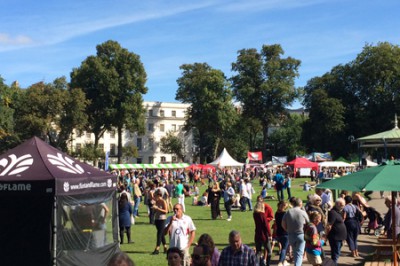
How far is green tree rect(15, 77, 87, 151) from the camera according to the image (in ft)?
190

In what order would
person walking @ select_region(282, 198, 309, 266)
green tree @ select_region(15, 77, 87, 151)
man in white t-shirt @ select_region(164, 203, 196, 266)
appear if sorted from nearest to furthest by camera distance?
1. man in white t-shirt @ select_region(164, 203, 196, 266)
2. person walking @ select_region(282, 198, 309, 266)
3. green tree @ select_region(15, 77, 87, 151)

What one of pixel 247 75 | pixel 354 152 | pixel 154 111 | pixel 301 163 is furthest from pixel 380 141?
pixel 154 111

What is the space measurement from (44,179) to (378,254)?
738cm

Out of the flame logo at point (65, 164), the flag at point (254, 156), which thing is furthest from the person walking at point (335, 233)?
the flag at point (254, 156)

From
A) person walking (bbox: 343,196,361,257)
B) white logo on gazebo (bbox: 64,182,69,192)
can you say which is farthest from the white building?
white logo on gazebo (bbox: 64,182,69,192)

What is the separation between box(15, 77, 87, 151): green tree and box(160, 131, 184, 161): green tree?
29.3 m

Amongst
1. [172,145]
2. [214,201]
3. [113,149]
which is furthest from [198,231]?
[113,149]

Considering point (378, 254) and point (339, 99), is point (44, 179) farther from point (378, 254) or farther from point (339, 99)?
point (339, 99)

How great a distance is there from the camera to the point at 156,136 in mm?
94750

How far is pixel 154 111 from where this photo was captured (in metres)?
95.1

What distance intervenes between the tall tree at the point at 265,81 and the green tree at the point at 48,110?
834 inches

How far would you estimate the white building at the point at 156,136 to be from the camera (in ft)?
300

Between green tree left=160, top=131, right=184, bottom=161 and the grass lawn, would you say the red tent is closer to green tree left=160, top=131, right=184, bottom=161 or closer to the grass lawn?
the grass lawn

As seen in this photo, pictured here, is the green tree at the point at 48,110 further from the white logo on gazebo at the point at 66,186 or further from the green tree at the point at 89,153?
the white logo on gazebo at the point at 66,186
